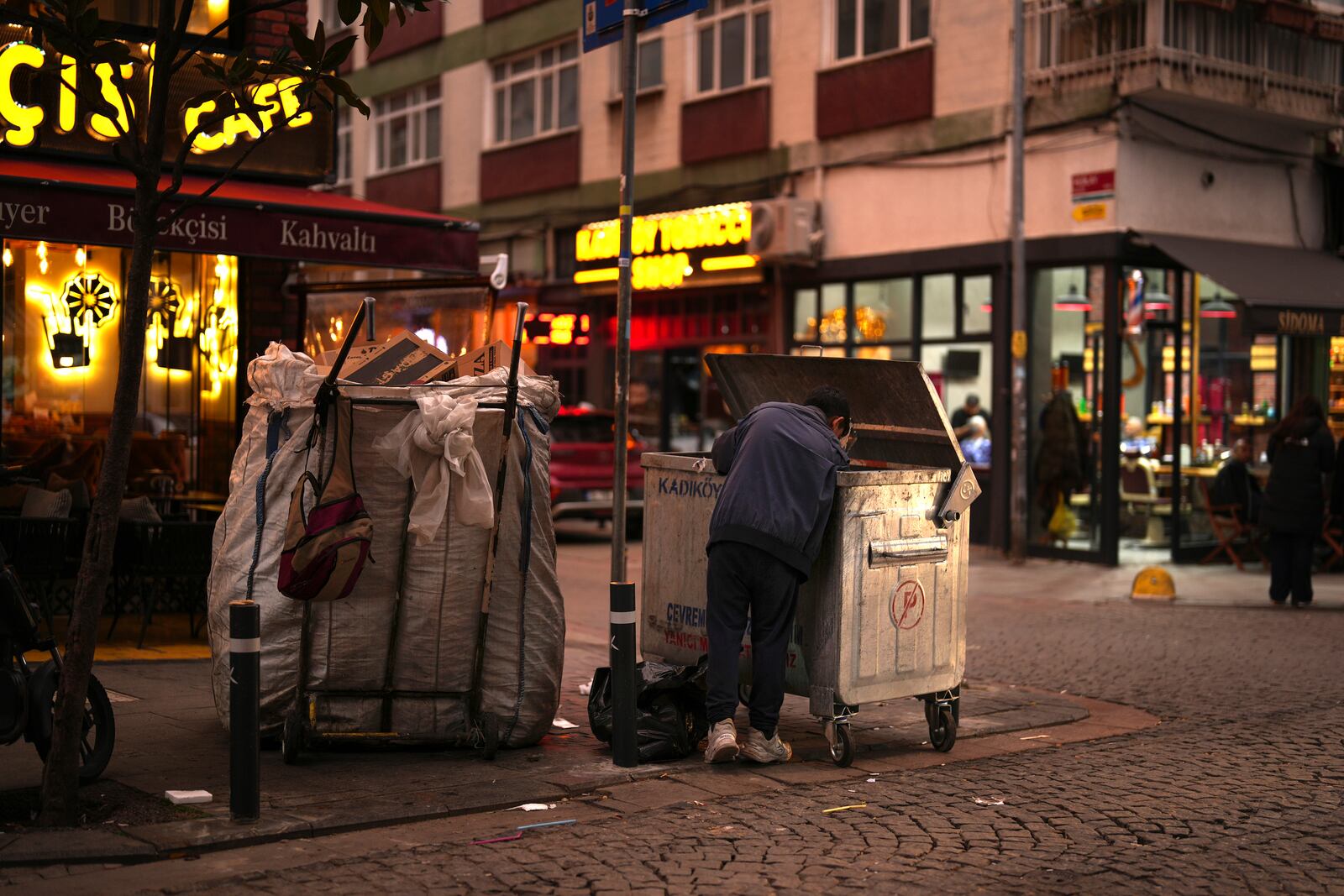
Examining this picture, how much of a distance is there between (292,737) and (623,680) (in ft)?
4.80

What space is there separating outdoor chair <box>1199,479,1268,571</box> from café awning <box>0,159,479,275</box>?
348 inches

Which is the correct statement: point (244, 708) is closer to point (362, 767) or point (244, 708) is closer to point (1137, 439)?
point (362, 767)

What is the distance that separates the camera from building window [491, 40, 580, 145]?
24.0 m

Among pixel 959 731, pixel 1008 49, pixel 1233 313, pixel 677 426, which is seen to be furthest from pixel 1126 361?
pixel 959 731

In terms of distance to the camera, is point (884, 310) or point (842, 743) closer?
point (842, 743)

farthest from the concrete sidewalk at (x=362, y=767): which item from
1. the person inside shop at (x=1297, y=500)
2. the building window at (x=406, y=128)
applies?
the building window at (x=406, y=128)

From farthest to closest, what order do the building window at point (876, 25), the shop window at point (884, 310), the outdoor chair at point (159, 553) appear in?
the shop window at point (884, 310), the building window at point (876, 25), the outdoor chair at point (159, 553)

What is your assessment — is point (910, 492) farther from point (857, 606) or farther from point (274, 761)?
point (274, 761)

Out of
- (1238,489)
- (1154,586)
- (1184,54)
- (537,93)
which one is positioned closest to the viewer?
(1154,586)

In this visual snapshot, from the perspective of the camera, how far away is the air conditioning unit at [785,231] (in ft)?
62.4

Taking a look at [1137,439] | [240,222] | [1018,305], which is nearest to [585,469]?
[1018,305]

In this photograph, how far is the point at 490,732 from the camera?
6840 millimetres

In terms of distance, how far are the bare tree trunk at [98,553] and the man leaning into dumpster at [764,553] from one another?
2.58 m

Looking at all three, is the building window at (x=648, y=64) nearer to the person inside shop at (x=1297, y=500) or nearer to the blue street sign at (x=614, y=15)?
the person inside shop at (x=1297, y=500)
